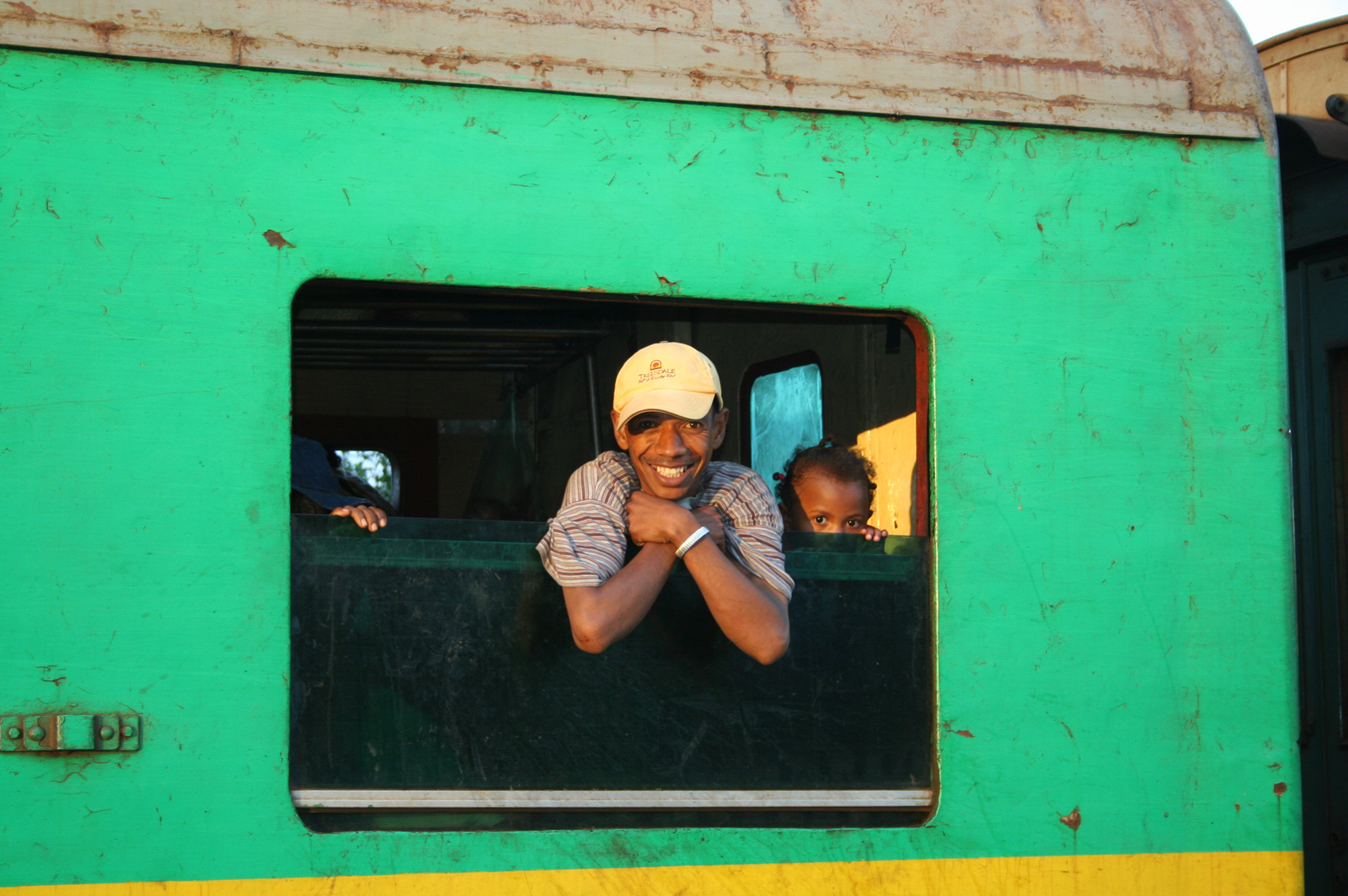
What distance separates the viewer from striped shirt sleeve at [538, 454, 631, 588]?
197cm

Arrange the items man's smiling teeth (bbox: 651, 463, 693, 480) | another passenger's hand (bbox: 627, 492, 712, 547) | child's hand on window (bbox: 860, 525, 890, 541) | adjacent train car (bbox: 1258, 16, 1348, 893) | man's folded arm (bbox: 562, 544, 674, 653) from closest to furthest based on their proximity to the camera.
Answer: man's folded arm (bbox: 562, 544, 674, 653) → another passenger's hand (bbox: 627, 492, 712, 547) → man's smiling teeth (bbox: 651, 463, 693, 480) → child's hand on window (bbox: 860, 525, 890, 541) → adjacent train car (bbox: 1258, 16, 1348, 893)

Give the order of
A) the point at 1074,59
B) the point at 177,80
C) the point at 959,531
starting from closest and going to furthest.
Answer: the point at 177,80
the point at 959,531
the point at 1074,59

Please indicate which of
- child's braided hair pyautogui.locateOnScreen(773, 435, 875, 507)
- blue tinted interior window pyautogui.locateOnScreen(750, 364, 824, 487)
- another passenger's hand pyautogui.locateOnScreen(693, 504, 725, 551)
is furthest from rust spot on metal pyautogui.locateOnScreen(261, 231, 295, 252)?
blue tinted interior window pyautogui.locateOnScreen(750, 364, 824, 487)

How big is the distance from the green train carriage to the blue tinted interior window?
0.96 metres

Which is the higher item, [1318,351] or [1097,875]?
[1318,351]

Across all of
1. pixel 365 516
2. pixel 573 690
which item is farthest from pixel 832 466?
pixel 365 516

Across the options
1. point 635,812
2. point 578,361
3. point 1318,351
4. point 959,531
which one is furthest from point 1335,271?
point 635,812

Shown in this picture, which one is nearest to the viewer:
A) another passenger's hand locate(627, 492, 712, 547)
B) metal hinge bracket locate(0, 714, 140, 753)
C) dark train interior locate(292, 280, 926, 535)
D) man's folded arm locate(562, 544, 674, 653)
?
metal hinge bracket locate(0, 714, 140, 753)

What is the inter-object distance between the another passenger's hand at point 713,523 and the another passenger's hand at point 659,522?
0.04 m

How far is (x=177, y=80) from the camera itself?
1.94m

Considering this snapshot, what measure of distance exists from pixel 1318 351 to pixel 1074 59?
1837mm

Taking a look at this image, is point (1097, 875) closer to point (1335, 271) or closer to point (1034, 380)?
point (1034, 380)

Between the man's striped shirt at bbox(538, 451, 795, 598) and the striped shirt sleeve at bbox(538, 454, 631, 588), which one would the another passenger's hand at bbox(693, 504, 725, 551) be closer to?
the man's striped shirt at bbox(538, 451, 795, 598)

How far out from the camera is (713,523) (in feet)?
7.02
